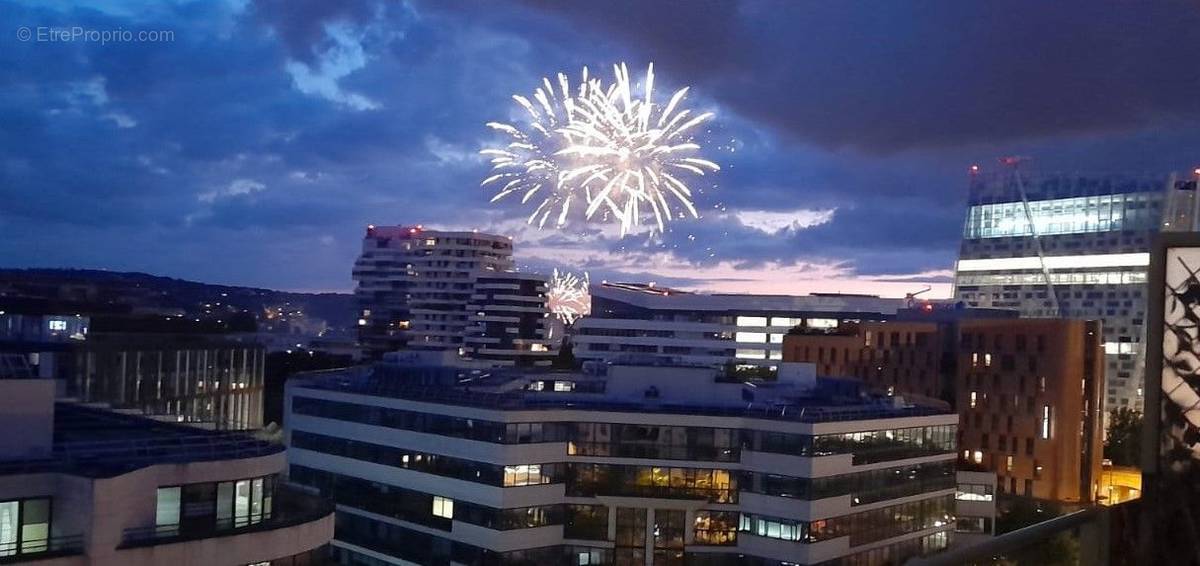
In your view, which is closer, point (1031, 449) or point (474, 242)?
point (1031, 449)

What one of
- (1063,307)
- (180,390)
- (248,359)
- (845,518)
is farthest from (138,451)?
(1063,307)

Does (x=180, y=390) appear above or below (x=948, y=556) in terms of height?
below

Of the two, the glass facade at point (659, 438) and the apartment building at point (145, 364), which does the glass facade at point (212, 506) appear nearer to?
the glass facade at point (659, 438)

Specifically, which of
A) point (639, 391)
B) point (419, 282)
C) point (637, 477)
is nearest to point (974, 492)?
point (639, 391)

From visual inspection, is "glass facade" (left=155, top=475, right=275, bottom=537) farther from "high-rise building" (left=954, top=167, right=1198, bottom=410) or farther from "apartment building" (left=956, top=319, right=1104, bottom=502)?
"high-rise building" (left=954, top=167, right=1198, bottom=410)

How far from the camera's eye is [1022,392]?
220 ft

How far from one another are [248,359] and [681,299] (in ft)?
172

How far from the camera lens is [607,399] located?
148ft

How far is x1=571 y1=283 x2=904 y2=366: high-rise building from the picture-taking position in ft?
350

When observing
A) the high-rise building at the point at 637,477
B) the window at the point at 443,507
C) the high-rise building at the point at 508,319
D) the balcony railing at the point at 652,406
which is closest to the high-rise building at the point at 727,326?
the high-rise building at the point at 508,319

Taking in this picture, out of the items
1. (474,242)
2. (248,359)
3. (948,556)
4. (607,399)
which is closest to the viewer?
(948,556)

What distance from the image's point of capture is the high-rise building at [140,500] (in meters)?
16.0

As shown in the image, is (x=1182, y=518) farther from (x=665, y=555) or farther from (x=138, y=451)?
(x=665, y=555)

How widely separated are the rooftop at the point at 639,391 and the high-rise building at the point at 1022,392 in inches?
601
